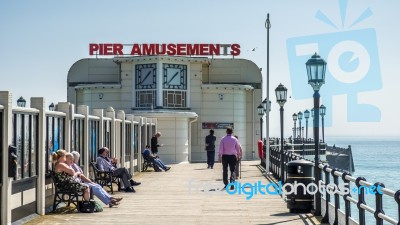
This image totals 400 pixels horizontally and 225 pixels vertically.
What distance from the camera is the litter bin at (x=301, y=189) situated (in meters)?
13.1

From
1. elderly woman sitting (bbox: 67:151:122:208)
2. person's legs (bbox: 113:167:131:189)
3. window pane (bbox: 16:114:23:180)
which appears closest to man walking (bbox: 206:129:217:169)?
person's legs (bbox: 113:167:131:189)

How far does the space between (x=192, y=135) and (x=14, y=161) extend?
3165 cm

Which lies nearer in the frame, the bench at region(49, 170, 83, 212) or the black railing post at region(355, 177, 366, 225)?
the black railing post at region(355, 177, 366, 225)

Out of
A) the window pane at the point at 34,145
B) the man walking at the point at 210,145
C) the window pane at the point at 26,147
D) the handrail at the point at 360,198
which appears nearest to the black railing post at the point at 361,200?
the handrail at the point at 360,198

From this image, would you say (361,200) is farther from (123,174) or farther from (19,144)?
(123,174)

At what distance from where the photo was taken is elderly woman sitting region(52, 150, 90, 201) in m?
13.1

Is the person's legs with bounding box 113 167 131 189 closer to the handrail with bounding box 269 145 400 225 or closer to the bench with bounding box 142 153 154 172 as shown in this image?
the handrail with bounding box 269 145 400 225

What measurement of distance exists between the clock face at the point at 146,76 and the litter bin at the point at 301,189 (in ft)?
89.2

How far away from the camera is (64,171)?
13.3 m

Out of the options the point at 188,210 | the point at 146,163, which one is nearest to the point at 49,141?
the point at 188,210

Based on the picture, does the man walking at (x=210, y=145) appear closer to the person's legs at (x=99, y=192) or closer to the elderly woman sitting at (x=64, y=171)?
the person's legs at (x=99, y=192)

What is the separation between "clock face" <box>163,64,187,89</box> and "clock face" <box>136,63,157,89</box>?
2.35 ft

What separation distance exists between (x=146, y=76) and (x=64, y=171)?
89.4 feet

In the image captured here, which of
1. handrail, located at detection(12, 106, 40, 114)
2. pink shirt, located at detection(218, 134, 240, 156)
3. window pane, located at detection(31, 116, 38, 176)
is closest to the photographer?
handrail, located at detection(12, 106, 40, 114)
